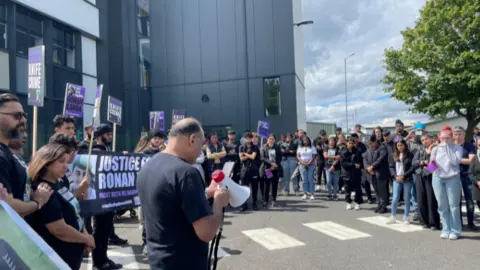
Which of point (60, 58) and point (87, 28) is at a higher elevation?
point (87, 28)

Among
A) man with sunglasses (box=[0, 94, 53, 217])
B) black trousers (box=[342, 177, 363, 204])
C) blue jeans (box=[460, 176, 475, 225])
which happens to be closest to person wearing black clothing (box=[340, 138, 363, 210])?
black trousers (box=[342, 177, 363, 204])

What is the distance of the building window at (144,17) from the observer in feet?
84.9

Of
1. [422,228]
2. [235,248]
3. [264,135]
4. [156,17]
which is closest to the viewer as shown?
[235,248]

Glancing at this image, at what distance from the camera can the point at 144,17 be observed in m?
26.1

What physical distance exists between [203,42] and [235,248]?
20.8m

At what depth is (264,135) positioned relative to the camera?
1252cm

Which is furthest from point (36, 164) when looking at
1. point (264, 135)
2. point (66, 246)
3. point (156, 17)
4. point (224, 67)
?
point (156, 17)

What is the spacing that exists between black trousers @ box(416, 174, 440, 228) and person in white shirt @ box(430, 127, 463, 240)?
0.55 m

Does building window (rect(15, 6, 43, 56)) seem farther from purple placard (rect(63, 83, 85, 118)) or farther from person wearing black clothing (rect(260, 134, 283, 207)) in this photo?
person wearing black clothing (rect(260, 134, 283, 207))

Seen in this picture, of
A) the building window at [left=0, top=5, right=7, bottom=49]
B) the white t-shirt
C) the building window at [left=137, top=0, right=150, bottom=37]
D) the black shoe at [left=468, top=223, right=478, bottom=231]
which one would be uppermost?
the building window at [left=137, top=0, right=150, bottom=37]

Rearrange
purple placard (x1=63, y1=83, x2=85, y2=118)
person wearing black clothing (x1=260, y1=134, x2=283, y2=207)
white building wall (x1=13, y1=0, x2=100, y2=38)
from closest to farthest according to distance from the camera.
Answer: purple placard (x1=63, y1=83, x2=85, y2=118) → person wearing black clothing (x1=260, y1=134, x2=283, y2=207) → white building wall (x1=13, y1=0, x2=100, y2=38)

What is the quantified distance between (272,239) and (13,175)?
483 cm

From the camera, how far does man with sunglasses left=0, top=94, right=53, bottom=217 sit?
2385 mm

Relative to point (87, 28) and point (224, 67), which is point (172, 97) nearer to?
point (224, 67)
